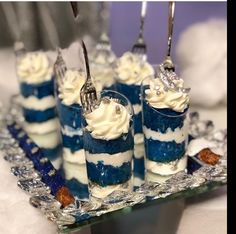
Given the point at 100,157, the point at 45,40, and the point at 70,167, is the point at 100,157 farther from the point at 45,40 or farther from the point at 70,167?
the point at 45,40

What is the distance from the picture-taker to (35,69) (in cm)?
121

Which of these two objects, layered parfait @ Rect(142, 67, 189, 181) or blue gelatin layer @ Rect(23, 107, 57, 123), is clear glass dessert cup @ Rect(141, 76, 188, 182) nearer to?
layered parfait @ Rect(142, 67, 189, 181)

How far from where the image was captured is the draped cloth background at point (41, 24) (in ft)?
4.27

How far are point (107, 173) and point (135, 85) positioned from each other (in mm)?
237

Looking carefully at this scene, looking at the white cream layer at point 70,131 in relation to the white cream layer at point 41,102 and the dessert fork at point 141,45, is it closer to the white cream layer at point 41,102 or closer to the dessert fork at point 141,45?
the white cream layer at point 41,102

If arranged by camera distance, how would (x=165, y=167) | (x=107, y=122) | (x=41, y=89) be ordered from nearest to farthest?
(x=107, y=122) → (x=165, y=167) → (x=41, y=89)

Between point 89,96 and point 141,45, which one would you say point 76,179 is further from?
point 141,45

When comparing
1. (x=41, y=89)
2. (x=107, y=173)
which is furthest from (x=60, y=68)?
(x=107, y=173)

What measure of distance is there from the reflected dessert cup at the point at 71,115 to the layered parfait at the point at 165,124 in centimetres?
12

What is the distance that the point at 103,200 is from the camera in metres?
0.91

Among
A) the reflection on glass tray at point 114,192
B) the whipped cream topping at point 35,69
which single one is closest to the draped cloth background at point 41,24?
the whipped cream topping at point 35,69

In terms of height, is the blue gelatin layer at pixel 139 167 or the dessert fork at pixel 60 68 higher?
the dessert fork at pixel 60 68

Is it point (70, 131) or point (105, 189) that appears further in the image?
point (70, 131)

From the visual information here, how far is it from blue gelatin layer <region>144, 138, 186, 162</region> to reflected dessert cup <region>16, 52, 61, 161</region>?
0.26 metres
